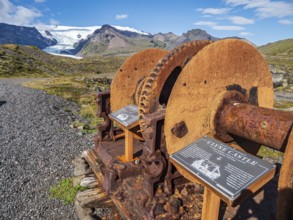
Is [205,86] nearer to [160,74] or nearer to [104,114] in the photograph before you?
[160,74]

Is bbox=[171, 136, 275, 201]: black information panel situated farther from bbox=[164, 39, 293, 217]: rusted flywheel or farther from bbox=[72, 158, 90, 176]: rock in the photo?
bbox=[72, 158, 90, 176]: rock

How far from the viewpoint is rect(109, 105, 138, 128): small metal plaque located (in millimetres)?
4559

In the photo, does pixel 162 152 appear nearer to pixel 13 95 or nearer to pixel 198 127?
pixel 198 127

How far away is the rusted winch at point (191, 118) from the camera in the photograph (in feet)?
10.7

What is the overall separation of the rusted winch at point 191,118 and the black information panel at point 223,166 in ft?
1.60

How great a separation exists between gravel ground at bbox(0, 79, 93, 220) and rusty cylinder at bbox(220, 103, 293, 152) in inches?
169

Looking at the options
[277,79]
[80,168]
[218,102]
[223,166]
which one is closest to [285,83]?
[277,79]

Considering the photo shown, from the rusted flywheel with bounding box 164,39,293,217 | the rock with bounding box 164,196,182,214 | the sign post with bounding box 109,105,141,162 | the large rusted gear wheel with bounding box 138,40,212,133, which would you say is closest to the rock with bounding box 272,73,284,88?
the sign post with bounding box 109,105,141,162

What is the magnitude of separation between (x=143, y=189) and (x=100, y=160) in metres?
2.10

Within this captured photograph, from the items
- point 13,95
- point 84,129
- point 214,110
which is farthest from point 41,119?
point 214,110

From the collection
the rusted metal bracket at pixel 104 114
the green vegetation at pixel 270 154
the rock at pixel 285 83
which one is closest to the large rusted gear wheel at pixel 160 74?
the rusted metal bracket at pixel 104 114

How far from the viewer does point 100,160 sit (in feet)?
18.9

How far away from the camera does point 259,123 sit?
3047mm

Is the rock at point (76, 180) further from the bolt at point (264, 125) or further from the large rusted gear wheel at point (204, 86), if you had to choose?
the bolt at point (264, 125)
